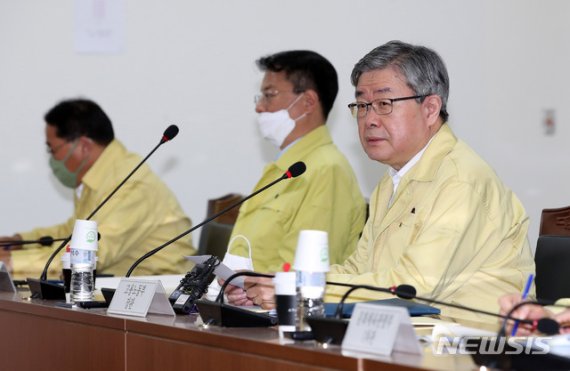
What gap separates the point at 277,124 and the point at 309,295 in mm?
2092

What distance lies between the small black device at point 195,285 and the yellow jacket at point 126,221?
68.0 inches

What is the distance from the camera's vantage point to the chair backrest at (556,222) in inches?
106

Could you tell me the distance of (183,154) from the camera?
17.0 feet

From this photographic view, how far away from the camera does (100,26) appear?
5312 millimetres

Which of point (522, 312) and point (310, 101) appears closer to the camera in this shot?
point (522, 312)

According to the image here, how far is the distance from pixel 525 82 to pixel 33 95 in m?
2.87

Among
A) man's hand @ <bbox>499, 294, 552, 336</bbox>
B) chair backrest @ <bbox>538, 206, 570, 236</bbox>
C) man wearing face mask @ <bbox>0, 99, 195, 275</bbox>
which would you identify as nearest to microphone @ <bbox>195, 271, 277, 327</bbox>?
man's hand @ <bbox>499, 294, 552, 336</bbox>

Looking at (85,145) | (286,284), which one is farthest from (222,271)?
(85,145)

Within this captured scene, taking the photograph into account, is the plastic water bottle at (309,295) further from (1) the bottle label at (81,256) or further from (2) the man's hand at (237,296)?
(1) the bottle label at (81,256)

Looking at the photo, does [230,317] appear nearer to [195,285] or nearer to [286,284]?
[286,284]

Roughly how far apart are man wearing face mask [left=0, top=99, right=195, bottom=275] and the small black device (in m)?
1.68

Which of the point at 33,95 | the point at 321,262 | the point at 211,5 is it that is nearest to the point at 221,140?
the point at 211,5

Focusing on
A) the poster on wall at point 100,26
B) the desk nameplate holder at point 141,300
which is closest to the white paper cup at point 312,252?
the desk nameplate holder at point 141,300

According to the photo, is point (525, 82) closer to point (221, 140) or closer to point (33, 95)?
point (221, 140)
